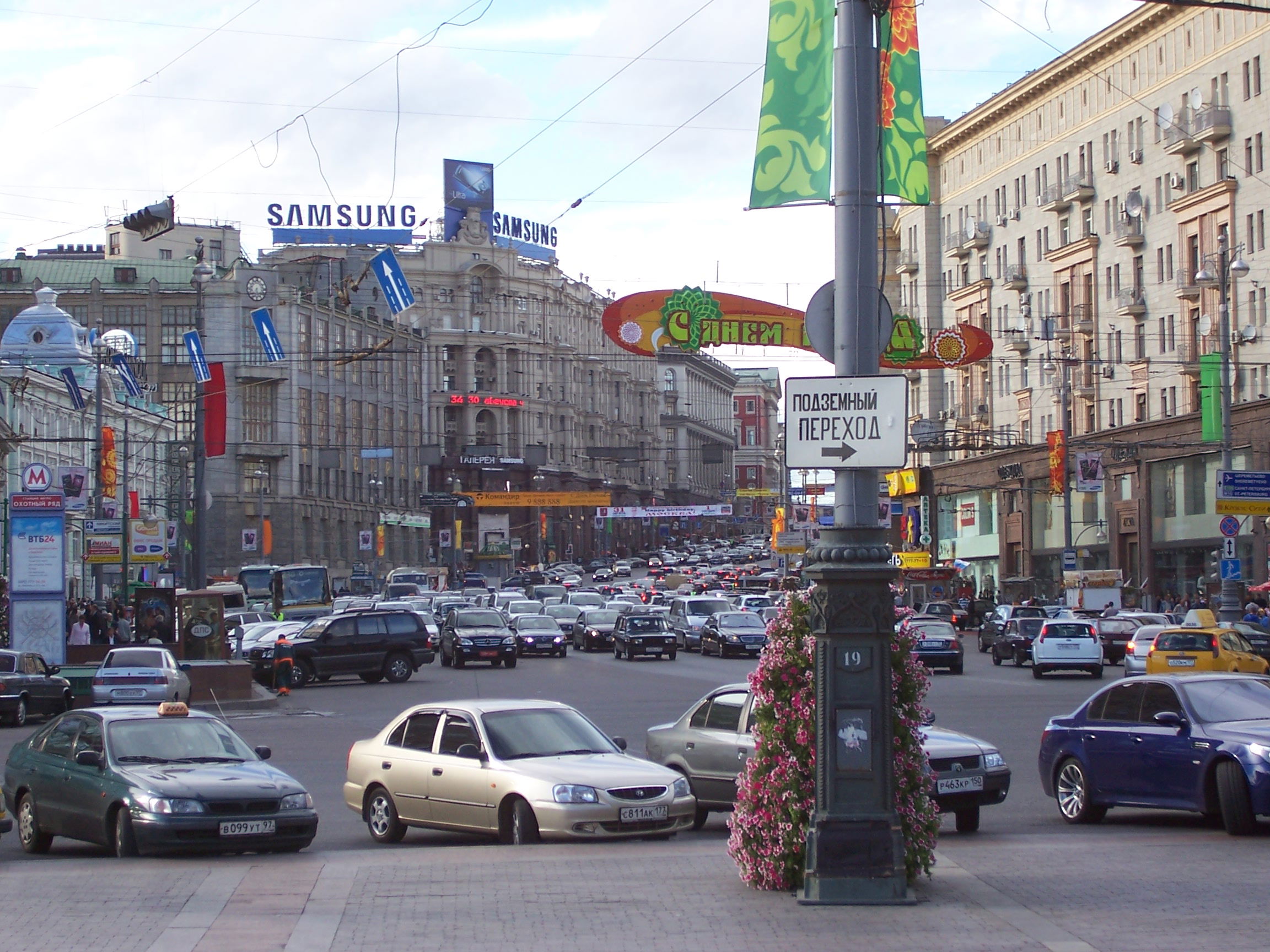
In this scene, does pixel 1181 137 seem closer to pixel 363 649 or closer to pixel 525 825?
pixel 363 649

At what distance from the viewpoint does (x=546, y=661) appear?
48375mm

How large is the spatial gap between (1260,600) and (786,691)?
147 feet

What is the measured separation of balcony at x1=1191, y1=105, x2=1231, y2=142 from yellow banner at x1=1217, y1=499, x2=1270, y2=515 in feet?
72.1

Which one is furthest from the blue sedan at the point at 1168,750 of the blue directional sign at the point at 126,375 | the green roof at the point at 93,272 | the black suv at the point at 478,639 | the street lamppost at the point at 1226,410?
the green roof at the point at 93,272

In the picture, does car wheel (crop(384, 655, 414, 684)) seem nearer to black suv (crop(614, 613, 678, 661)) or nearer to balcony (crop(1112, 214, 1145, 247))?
black suv (crop(614, 613, 678, 661))

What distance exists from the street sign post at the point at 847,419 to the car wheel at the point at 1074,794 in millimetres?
6117

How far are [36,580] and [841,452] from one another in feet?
95.9

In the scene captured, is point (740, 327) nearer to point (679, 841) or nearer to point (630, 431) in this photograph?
point (679, 841)

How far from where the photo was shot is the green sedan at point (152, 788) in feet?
44.5

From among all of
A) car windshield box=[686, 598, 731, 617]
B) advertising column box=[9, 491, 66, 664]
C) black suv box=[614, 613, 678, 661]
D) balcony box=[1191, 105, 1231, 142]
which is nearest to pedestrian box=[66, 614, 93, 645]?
advertising column box=[9, 491, 66, 664]

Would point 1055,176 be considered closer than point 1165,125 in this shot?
No

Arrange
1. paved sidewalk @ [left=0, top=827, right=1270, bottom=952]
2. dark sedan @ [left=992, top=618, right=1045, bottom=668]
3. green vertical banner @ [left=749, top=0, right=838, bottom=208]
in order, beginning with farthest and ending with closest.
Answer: dark sedan @ [left=992, top=618, right=1045, bottom=668], green vertical banner @ [left=749, top=0, right=838, bottom=208], paved sidewalk @ [left=0, top=827, right=1270, bottom=952]

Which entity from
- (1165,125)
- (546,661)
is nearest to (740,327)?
(546,661)

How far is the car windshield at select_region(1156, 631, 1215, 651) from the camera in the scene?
1220 inches
